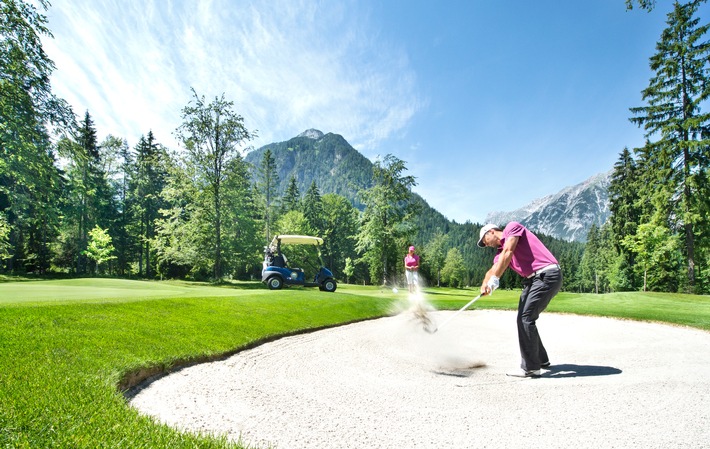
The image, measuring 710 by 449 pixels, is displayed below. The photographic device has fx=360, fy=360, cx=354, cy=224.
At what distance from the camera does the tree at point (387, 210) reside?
37031 mm

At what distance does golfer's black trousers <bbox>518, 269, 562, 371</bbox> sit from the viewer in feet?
16.9

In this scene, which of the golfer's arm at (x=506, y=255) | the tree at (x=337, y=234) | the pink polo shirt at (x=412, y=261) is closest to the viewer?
→ the golfer's arm at (x=506, y=255)

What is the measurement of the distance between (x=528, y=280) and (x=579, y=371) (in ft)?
4.99

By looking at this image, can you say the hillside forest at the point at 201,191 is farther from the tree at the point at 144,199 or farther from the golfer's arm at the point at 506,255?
the golfer's arm at the point at 506,255

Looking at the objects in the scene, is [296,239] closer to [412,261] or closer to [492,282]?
[412,261]

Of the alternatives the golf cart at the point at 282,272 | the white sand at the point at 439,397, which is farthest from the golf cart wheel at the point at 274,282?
the white sand at the point at 439,397

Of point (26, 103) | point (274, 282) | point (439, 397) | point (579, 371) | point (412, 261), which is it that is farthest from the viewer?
point (274, 282)

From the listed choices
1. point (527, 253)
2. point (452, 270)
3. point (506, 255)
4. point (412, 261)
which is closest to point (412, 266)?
point (412, 261)

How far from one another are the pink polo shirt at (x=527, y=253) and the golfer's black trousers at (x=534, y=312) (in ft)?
0.51

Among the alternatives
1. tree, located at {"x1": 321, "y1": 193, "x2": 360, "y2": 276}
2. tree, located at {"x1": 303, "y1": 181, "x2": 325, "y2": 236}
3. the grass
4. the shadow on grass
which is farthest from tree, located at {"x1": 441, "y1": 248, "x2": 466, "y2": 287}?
the shadow on grass

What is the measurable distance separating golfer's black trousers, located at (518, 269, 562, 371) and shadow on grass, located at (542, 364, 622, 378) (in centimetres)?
31

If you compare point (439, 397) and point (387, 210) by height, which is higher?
point (387, 210)

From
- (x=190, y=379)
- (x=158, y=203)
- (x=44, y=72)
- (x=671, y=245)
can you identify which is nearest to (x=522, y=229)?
(x=190, y=379)

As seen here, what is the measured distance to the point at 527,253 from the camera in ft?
Result: 17.8
